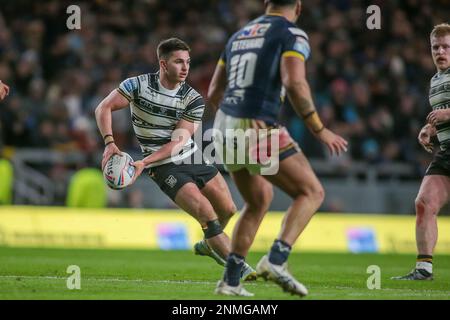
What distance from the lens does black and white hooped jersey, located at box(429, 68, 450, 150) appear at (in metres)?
11.1

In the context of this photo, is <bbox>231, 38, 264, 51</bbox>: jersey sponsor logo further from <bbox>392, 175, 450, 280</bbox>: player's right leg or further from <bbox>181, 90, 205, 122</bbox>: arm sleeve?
<bbox>392, 175, 450, 280</bbox>: player's right leg

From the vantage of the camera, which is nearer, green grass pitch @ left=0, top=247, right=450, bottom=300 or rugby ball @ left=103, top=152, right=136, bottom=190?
green grass pitch @ left=0, top=247, right=450, bottom=300

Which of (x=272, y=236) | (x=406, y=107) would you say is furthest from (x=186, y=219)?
(x=406, y=107)

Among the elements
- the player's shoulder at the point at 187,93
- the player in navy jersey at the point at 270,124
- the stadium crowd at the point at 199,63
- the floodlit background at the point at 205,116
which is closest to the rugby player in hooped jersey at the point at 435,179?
the player's shoulder at the point at 187,93

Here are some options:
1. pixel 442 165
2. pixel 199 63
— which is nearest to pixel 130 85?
pixel 442 165

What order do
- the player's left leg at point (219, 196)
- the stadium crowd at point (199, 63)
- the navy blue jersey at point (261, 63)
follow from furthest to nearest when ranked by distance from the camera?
1. the stadium crowd at point (199, 63)
2. the player's left leg at point (219, 196)
3. the navy blue jersey at point (261, 63)

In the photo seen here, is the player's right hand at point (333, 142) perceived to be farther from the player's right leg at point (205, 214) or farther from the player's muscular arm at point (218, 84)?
the player's right leg at point (205, 214)

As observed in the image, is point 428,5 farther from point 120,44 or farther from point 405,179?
point 120,44

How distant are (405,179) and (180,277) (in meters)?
11.7

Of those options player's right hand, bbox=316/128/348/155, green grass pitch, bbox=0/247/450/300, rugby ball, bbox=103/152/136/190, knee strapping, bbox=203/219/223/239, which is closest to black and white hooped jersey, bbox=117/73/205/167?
rugby ball, bbox=103/152/136/190

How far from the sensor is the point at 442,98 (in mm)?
11102

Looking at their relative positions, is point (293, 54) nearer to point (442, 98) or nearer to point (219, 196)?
point (219, 196)

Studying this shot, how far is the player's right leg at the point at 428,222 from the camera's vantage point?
11.0 meters

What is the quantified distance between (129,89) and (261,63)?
9.33 feet
